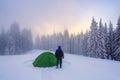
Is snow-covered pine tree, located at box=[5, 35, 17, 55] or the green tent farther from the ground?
the green tent

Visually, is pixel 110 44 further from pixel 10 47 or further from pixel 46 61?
pixel 10 47

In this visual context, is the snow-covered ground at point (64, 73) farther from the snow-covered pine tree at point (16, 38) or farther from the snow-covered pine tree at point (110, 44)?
the snow-covered pine tree at point (16, 38)

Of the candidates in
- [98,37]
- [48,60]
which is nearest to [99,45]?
[98,37]

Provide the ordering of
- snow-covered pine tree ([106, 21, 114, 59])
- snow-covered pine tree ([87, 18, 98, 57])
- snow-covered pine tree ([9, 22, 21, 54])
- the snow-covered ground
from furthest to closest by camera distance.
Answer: snow-covered pine tree ([9, 22, 21, 54]) < snow-covered pine tree ([106, 21, 114, 59]) < snow-covered pine tree ([87, 18, 98, 57]) < the snow-covered ground

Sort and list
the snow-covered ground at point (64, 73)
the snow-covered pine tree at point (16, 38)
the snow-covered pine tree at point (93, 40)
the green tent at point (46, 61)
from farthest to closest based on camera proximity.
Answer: the snow-covered pine tree at point (16, 38)
the snow-covered pine tree at point (93, 40)
the green tent at point (46, 61)
the snow-covered ground at point (64, 73)

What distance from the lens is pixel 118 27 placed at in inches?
1346

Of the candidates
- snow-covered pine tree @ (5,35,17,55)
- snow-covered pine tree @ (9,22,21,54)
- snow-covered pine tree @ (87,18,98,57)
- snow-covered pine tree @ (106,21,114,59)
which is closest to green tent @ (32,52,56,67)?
snow-covered pine tree @ (87,18,98,57)

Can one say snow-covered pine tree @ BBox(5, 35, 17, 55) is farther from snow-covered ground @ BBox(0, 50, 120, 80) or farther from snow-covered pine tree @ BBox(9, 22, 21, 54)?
snow-covered ground @ BBox(0, 50, 120, 80)

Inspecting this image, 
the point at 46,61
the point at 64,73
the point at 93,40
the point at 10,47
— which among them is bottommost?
the point at 10,47

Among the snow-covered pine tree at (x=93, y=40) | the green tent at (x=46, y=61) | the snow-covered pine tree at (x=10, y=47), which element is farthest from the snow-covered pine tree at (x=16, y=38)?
the green tent at (x=46, y=61)

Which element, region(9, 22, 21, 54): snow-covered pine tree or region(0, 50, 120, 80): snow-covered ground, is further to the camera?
region(9, 22, 21, 54): snow-covered pine tree

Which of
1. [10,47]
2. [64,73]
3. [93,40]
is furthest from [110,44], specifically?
[10,47]

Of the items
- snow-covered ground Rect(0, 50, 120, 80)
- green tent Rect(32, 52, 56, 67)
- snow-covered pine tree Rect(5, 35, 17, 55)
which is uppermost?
green tent Rect(32, 52, 56, 67)

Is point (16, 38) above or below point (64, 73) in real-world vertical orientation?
above
